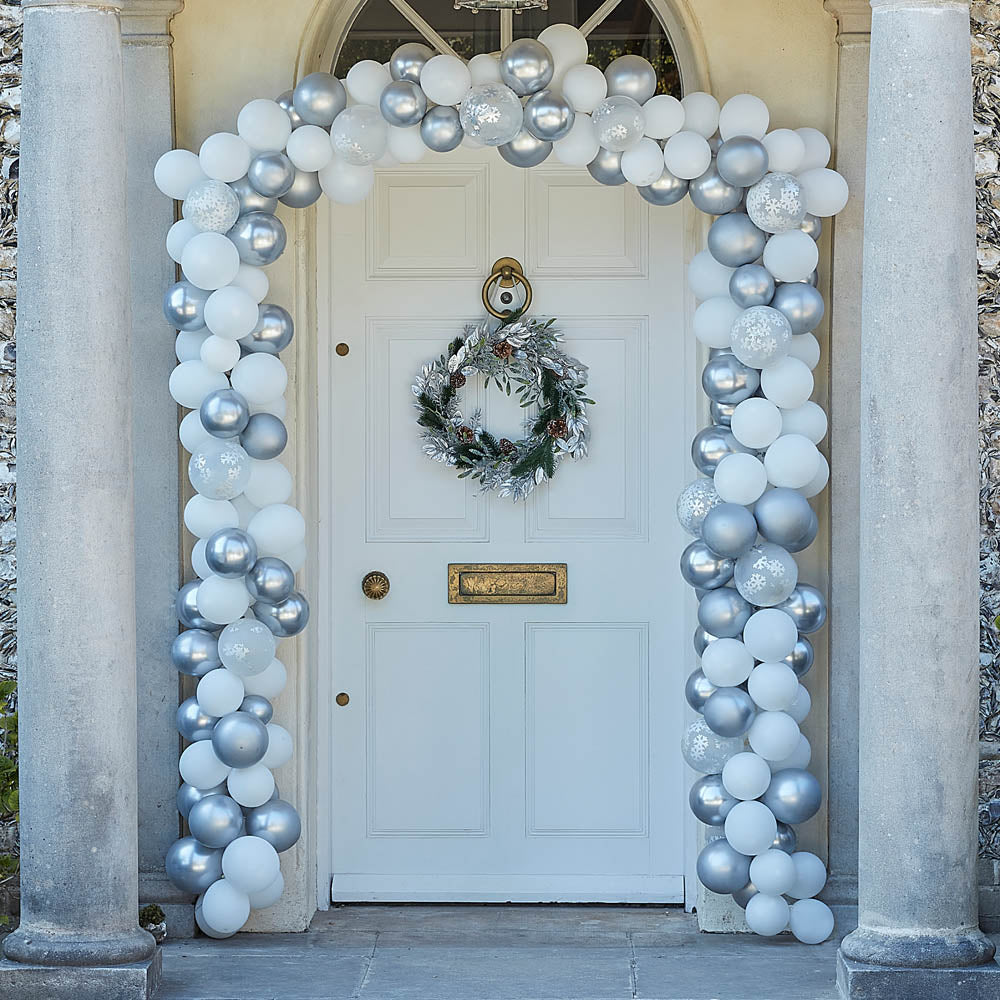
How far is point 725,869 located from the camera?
4379 mm

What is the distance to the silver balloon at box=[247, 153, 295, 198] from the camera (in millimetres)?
4332

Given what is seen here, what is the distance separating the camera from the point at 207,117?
470 centimetres

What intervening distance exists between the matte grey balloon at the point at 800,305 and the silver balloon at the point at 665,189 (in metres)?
0.43

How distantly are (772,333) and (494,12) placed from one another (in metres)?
1.58

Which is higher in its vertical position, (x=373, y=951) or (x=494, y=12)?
(x=494, y=12)

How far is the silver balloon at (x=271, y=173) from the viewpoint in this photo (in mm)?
4332

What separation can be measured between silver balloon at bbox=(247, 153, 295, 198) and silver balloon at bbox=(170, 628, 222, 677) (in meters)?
1.38

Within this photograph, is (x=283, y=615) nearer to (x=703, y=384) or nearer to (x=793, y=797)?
(x=703, y=384)

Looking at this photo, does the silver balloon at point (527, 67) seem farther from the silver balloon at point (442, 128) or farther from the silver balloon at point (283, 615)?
the silver balloon at point (283, 615)

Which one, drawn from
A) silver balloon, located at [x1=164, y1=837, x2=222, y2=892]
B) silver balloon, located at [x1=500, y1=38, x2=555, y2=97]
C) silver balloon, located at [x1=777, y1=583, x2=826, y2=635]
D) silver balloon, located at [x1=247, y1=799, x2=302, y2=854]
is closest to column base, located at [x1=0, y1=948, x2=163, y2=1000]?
silver balloon, located at [x1=164, y1=837, x2=222, y2=892]

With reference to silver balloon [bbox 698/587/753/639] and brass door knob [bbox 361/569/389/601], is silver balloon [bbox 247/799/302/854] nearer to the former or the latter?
brass door knob [bbox 361/569/389/601]

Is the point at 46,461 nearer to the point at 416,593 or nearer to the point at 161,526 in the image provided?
the point at 161,526

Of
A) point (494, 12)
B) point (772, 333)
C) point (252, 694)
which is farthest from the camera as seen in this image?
point (494, 12)

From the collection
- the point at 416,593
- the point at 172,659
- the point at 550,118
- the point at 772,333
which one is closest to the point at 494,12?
the point at 550,118
